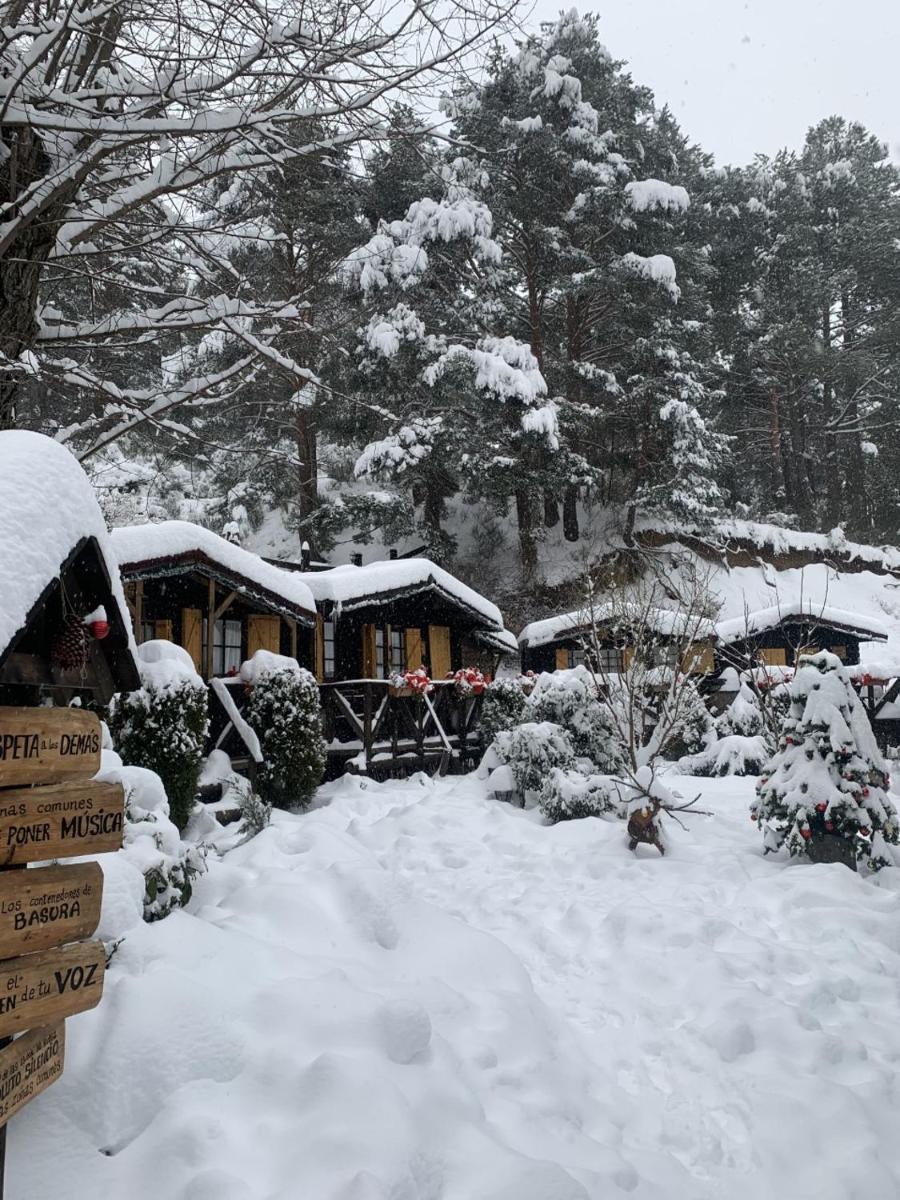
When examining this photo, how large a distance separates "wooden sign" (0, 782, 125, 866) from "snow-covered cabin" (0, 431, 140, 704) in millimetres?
407

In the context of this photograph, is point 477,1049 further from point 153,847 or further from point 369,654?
point 369,654

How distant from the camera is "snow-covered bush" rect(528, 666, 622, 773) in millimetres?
11172

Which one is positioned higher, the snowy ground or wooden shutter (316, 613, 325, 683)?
wooden shutter (316, 613, 325, 683)

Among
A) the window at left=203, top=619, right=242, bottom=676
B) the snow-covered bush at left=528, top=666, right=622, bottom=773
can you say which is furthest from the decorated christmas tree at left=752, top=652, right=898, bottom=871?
the window at left=203, top=619, right=242, bottom=676

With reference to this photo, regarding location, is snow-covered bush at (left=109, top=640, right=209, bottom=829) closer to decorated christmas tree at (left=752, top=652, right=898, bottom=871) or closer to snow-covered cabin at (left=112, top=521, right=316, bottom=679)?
snow-covered cabin at (left=112, top=521, right=316, bottom=679)

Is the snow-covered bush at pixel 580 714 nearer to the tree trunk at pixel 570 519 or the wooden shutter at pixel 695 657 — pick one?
the wooden shutter at pixel 695 657

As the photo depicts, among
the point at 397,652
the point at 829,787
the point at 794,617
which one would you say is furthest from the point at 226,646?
the point at 794,617

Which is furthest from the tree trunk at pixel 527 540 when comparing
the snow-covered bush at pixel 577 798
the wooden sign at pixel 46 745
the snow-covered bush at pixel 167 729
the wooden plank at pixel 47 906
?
the wooden plank at pixel 47 906

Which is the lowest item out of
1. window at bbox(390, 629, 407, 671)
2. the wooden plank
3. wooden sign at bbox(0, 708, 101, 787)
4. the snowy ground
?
the snowy ground

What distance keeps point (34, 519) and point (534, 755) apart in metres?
8.52

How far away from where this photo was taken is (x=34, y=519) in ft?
7.70

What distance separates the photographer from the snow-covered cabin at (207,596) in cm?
1024

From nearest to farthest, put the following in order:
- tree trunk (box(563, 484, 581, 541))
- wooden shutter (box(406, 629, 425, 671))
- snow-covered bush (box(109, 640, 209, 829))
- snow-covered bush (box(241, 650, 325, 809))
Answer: snow-covered bush (box(109, 640, 209, 829)) < snow-covered bush (box(241, 650, 325, 809)) < wooden shutter (box(406, 629, 425, 671)) < tree trunk (box(563, 484, 581, 541))

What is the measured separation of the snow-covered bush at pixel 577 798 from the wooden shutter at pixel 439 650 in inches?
337
